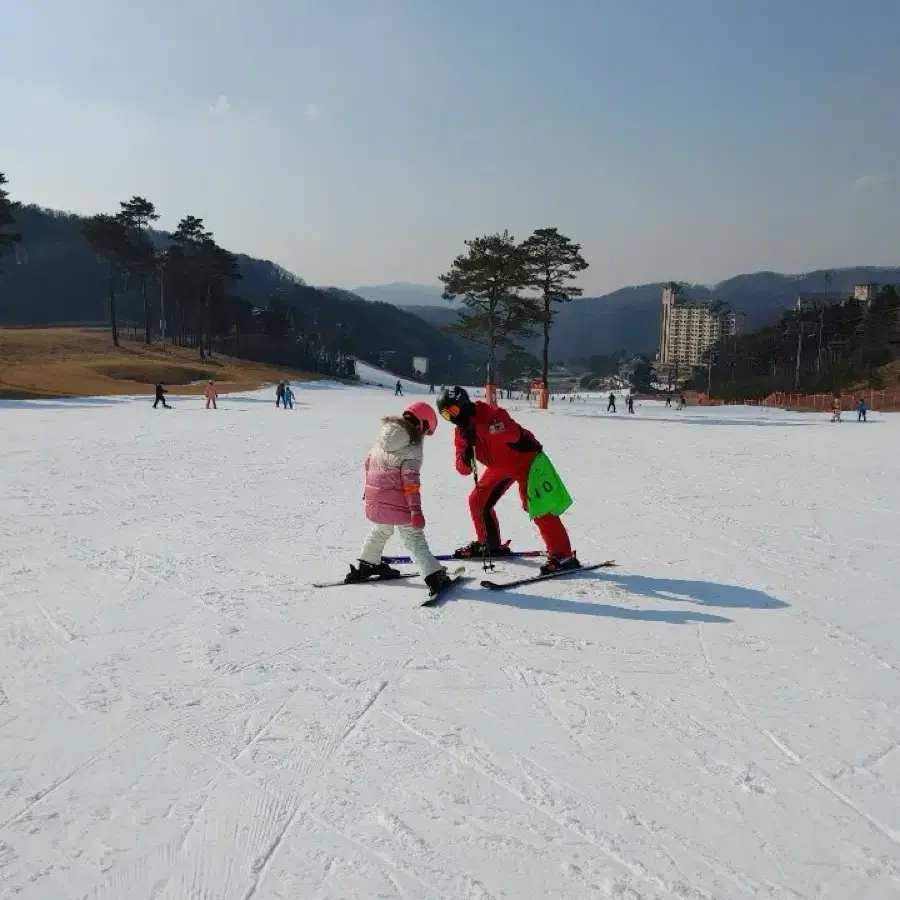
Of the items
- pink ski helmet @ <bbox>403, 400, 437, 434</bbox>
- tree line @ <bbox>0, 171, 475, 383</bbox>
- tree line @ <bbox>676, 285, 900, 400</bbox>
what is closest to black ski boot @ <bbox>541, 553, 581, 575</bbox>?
pink ski helmet @ <bbox>403, 400, 437, 434</bbox>

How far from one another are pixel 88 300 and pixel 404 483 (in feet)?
474

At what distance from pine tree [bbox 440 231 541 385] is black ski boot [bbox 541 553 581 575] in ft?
98.0

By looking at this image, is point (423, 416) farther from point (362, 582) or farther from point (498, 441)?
point (362, 582)

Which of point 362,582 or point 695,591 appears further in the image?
point 362,582

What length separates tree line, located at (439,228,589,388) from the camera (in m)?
34.5

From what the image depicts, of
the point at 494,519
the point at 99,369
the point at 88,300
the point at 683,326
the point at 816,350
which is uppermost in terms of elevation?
the point at 683,326

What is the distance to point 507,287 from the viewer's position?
3516cm

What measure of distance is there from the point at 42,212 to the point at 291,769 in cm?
17750

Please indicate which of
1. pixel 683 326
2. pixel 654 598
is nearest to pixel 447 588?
pixel 654 598

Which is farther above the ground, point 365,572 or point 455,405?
point 455,405

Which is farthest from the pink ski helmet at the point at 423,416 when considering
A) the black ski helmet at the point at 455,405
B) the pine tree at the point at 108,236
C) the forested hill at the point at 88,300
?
the forested hill at the point at 88,300

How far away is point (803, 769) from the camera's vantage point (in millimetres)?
2904

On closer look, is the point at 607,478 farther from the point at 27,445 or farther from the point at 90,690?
the point at 27,445

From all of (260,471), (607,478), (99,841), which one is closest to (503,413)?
(99,841)
